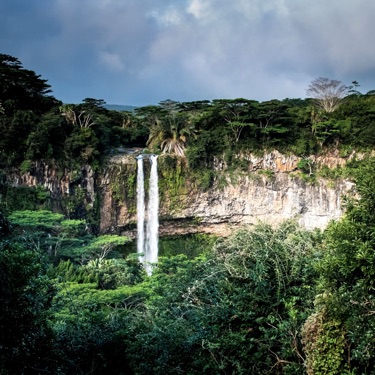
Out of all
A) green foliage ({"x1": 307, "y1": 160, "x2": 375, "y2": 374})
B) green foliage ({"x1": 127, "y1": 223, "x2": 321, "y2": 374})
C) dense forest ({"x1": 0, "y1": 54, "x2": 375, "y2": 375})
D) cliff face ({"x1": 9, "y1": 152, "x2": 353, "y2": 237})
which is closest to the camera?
green foliage ({"x1": 307, "y1": 160, "x2": 375, "y2": 374})

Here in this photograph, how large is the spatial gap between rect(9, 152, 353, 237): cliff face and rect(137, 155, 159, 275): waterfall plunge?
0.33 meters

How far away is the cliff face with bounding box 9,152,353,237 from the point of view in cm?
2300

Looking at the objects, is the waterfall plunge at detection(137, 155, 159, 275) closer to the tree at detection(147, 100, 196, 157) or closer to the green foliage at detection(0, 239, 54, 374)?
the tree at detection(147, 100, 196, 157)

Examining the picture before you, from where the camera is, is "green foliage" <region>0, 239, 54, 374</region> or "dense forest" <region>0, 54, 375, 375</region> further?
"dense forest" <region>0, 54, 375, 375</region>

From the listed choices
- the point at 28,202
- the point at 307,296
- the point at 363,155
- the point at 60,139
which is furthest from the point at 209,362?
the point at 363,155

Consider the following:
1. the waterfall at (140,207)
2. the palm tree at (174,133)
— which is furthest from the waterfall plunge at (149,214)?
the palm tree at (174,133)

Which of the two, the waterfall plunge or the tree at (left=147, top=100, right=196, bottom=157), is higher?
the tree at (left=147, top=100, right=196, bottom=157)

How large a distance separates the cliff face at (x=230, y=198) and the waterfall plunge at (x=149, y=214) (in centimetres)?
33

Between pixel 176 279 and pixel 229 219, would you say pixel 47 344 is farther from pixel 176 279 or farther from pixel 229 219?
pixel 229 219

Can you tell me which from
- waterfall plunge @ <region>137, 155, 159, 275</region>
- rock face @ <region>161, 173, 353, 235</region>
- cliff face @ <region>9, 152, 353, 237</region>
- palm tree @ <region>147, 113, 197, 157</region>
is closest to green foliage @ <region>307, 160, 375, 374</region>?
cliff face @ <region>9, 152, 353, 237</region>

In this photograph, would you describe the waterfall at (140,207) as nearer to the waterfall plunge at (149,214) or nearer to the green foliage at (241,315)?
the waterfall plunge at (149,214)

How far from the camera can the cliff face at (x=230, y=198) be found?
23000 millimetres

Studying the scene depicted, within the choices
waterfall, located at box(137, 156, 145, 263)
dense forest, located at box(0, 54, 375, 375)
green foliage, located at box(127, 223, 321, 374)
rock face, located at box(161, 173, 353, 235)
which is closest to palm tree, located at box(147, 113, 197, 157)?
waterfall, located at box(137, 156, 145, 263)

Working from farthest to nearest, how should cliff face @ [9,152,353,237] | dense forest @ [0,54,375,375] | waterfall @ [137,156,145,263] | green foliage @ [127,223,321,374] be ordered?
waterfall @ [137,156,145,263], cliff face @ [9,152,353,237], green foliage @ [127,223,321,374], dense forest @ [0,54,375,375]
